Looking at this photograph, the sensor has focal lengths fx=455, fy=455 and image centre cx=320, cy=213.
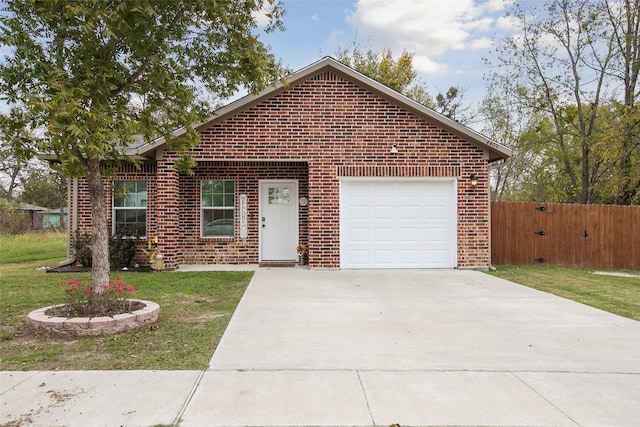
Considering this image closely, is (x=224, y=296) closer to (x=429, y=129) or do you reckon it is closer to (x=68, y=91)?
(x=68, y=91)

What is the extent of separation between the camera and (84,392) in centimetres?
386

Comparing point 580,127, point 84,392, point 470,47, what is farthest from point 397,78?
point 84,392

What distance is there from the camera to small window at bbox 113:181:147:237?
1195 centimetres

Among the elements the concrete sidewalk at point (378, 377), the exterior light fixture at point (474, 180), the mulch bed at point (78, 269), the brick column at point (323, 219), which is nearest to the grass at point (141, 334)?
the concrete sidewalk at point (378, 377)

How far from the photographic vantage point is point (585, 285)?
10.2m

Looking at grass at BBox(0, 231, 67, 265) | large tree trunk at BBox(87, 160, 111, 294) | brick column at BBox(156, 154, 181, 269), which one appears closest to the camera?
large tree trunk at BBox(87, 160, 111, 294)

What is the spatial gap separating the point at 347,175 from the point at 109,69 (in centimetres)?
656

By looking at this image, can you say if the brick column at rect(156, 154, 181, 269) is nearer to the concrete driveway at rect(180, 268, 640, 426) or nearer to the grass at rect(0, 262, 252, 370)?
the grass at rect(0, 262, 252, 370)

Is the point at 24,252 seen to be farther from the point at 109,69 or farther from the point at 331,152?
the point at 109,69

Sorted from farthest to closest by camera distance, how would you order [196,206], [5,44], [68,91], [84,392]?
[196,206]
[5,44]
[68,91]
[84,392]

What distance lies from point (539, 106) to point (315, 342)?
65.8 feet

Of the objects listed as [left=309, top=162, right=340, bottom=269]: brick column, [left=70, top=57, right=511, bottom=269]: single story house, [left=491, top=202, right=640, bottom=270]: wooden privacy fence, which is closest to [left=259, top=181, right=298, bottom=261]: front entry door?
[left=70, top=57, right=511, bottom=269]: single story house

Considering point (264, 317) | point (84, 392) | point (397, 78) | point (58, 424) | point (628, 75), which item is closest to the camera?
point (58, 424)

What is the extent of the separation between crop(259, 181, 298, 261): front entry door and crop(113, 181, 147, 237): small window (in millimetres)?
3119
